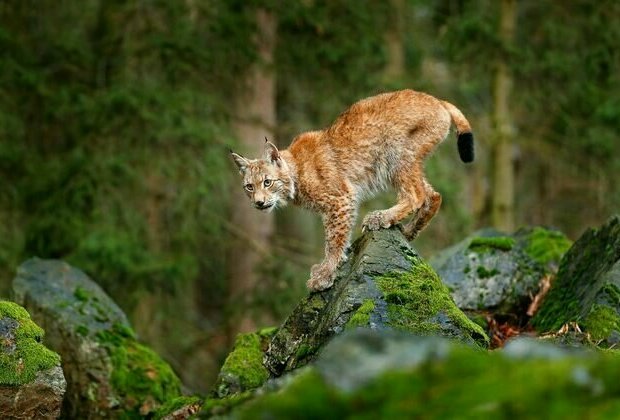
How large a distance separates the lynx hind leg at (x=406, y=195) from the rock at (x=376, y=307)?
26.6 inches

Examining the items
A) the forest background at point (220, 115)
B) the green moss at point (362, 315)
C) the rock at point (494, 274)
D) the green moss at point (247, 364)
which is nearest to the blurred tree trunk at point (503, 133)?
the forest background at point (220, 115)

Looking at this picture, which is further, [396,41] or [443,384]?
[396,41]

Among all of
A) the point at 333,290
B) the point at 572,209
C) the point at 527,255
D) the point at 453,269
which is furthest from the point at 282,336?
the point at 572,209

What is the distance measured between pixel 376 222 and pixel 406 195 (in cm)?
56

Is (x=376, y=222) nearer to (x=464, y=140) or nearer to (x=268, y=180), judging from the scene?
(x=268, y=180)

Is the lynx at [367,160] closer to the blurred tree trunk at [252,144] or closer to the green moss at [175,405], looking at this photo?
the green moss at [175,405]

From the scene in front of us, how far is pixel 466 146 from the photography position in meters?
7.93

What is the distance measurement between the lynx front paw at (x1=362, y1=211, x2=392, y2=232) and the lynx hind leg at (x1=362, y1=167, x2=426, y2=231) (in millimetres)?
11

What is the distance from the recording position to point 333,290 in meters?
6.84

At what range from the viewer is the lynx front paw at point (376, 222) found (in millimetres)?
7465

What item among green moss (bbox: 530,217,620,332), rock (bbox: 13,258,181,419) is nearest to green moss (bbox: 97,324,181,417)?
rock (bbox: 13,258,181,419)

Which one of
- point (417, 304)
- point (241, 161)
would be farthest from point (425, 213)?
point (417, 304)

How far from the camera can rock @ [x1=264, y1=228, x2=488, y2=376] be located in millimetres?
5828

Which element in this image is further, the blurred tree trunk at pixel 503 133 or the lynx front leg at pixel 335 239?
the blurred tree trunk at pixel 503 133
